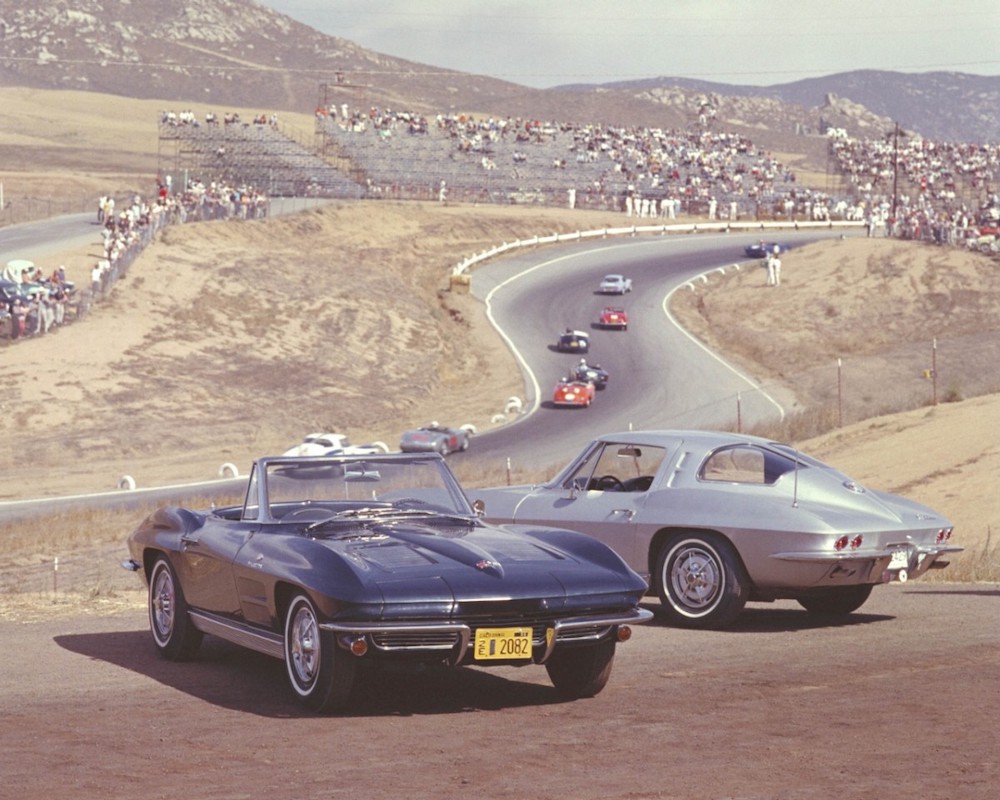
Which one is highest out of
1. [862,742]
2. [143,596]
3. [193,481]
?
[862,742]

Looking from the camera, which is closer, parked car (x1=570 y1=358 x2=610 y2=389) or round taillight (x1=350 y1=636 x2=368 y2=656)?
round taillight (x1=350 y1=636 x2=368 y2=656)

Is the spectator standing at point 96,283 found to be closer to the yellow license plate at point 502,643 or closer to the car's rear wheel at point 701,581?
the car's rear wheel at point 701,581

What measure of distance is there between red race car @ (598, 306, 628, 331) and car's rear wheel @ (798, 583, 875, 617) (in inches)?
2185

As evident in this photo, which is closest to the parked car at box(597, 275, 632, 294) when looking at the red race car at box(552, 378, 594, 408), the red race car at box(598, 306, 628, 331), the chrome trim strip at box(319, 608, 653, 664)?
the red race car at box(598, 306, 628, 331)

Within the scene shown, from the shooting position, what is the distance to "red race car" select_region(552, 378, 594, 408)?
2087 inches

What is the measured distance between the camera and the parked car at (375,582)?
8336 mm

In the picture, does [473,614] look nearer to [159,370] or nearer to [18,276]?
[159,370]

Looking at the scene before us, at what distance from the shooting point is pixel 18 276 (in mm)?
53594

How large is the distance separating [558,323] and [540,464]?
91.6 feet

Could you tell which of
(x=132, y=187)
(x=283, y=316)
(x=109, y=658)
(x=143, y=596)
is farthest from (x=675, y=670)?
(x=132, y=187)

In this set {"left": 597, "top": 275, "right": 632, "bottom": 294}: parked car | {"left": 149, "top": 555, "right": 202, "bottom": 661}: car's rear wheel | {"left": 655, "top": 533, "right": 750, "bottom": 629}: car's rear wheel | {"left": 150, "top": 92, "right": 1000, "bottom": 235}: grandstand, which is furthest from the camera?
{"left": 150, "top": 92, "right": 1000, "bottom": 235}: grandstand

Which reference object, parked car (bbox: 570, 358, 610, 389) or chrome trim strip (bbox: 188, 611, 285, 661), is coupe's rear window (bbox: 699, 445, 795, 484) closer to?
chrome trim strip (bbox: 188, 611, 285, 661)

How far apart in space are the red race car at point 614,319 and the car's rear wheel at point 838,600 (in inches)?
2185

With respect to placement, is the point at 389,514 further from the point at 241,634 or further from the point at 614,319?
the point at 614,319
